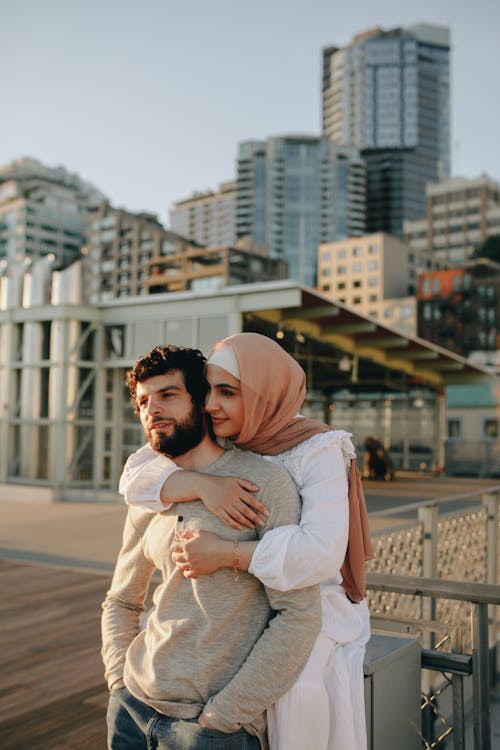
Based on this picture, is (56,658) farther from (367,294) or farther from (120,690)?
(367,294)

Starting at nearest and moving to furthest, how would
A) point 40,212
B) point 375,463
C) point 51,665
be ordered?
point 51,665 < point 375,463 < point 40,212

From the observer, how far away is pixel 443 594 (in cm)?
220

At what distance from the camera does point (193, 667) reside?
63.0 inches

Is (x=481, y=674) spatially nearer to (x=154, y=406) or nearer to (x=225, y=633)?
(x=225, y=633)

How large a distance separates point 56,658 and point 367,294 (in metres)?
91.2

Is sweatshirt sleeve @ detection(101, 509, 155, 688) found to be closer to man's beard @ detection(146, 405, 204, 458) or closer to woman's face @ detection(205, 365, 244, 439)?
man's beard @ detection(146, 405, 204, 458)

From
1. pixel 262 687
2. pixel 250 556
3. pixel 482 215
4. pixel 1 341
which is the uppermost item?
pixel 482 215

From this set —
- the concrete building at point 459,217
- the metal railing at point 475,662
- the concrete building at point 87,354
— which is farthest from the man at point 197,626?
the concrete building at point 459,217

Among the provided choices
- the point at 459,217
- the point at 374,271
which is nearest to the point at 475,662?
the point at 374,271

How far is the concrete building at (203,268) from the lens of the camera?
298 ft

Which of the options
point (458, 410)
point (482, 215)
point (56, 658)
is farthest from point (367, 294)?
point (56, 658)

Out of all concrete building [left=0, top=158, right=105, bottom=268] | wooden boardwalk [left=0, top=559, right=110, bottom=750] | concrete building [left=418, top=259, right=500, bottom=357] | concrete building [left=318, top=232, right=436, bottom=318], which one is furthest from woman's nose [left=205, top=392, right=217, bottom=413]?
concrete building [left=0, top=158, right=105, bottom=268]

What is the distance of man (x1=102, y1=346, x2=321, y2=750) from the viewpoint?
5.06 feet

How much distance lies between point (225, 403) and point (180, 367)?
0.59 feet
